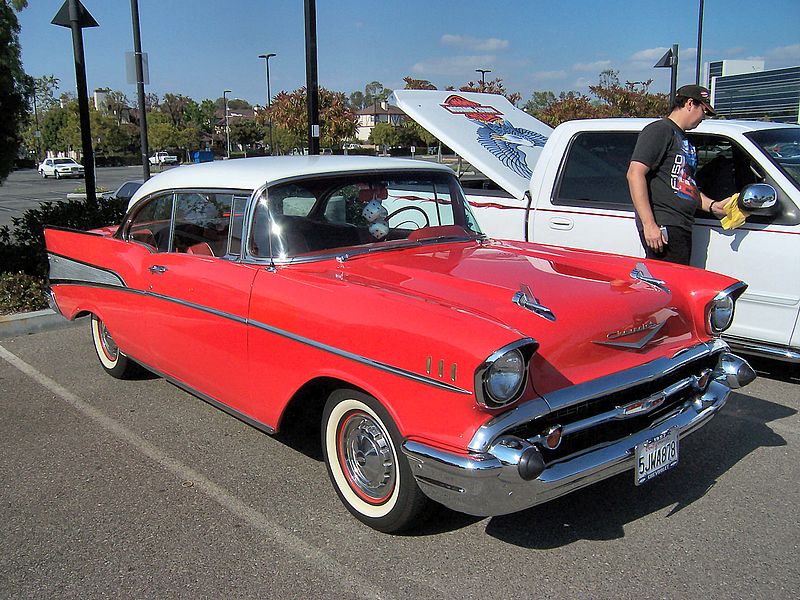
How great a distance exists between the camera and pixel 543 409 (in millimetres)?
2664

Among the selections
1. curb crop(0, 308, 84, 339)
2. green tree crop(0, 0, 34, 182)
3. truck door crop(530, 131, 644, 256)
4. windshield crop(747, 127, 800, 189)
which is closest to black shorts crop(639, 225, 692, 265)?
truck door crop(530, 131, 644, 256)

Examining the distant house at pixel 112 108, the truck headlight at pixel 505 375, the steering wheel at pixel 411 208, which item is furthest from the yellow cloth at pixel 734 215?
the distant house at pixel 112 108

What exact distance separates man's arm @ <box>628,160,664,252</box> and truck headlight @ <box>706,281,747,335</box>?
4.03 feet

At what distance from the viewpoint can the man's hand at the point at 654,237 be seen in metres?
4.79

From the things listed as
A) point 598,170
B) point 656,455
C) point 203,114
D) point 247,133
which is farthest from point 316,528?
point 203,114

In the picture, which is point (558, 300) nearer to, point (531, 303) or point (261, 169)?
point (531, 303)

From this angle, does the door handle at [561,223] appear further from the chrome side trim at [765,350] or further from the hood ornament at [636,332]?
the hood ornament at [636,332]

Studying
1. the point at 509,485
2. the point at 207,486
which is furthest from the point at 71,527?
the point at 509,485

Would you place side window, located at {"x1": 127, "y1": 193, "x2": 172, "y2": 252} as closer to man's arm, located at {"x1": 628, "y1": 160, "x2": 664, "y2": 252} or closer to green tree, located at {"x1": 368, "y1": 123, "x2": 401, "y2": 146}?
man's arm, located at {"x1": 628, "y1": 160, "x2": 664, "y2": 252}

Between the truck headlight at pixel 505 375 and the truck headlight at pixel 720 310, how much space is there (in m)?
1.37

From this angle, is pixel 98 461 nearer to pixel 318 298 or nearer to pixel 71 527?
pixel 71 527

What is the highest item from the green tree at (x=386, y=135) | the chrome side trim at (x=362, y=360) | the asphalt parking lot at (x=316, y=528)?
the green tree at (x=386, y=135)

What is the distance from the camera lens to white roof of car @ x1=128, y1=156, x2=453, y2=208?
3.91m

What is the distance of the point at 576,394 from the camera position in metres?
2.76
